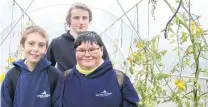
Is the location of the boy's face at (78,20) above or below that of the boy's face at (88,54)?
above

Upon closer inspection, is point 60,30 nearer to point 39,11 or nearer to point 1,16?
point 39,11

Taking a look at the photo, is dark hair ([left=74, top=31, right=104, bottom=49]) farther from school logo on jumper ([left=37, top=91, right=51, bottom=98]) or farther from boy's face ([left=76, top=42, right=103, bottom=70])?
school logo on jumper ([left=37, top=91, right=51, bottom=98])

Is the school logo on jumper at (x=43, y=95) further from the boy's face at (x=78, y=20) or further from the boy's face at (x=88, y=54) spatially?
the boy's face at (x=78, y=20)

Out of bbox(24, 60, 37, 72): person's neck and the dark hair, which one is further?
bbox(24, 60, 37, 72): person's neck

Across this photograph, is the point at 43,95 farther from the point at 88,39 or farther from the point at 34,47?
the point at 88,39

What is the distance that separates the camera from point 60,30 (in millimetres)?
5406

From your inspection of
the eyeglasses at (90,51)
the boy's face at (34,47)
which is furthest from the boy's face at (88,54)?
the boy's face at (34,47)

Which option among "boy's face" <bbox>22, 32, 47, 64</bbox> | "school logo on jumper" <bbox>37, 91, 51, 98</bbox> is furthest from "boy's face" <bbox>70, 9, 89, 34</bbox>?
"school logo on jumper" <bbox>37, 91, 51, 98</bbox>

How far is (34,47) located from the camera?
5.70 feet

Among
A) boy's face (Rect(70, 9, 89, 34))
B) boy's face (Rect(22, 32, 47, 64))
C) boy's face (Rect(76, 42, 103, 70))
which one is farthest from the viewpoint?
boy's face (Rect(70, 9, 89, 34))

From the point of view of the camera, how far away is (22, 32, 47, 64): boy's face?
Answer: 173cm

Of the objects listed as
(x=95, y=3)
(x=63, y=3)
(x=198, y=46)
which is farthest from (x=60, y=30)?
(x=198, y=46)

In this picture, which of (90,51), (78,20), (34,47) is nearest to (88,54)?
(90,51)

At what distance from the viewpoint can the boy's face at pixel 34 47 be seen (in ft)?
5.69
